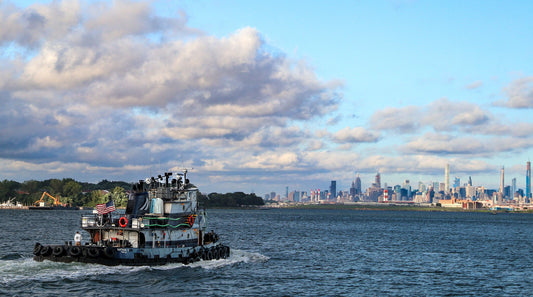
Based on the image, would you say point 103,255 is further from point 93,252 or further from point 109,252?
point 93,252

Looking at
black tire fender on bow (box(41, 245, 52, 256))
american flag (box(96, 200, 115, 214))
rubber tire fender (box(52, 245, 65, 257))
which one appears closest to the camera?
rubber tire fender (box(52, 245, 65, 257))

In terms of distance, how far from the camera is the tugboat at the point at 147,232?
47250 millimetres

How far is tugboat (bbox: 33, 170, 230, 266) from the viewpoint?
4725cm

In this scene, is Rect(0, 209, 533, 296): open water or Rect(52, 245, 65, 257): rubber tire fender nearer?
Rect(0, 209, 533, 296): open water

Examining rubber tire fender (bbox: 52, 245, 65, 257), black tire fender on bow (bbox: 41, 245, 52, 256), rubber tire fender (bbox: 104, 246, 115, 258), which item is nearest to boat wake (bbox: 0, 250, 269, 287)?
black tire fender on bow (bbox: 41, 245, 52, 256)

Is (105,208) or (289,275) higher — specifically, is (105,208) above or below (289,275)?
above

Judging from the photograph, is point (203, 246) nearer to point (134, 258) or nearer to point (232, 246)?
point (134, 258)

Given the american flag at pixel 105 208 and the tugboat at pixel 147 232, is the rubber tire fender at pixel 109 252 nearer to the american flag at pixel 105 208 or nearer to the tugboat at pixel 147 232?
the tugboat at pixel 147 232

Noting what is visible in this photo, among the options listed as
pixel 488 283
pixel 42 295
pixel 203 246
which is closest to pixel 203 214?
pixel 203 246

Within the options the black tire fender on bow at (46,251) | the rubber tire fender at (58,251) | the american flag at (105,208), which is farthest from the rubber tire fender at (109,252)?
the black tire fender on bow at (46,251)

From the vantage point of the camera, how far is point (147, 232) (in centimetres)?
5056

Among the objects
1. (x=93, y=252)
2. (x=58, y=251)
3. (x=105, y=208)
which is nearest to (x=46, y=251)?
(x=58, y=251)

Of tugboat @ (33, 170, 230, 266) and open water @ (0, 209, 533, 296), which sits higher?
tugboat @ (33, 170, 230, 266)

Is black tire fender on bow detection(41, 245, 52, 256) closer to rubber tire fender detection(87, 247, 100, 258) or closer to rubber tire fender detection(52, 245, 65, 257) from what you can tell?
rubber tire fender detection(52, 245, 65, 257)
